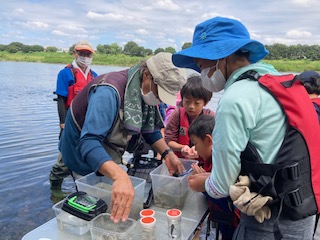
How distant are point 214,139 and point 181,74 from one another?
2.69ft

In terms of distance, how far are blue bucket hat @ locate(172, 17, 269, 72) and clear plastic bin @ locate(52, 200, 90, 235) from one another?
1.02 meters

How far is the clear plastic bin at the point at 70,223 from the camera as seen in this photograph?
156 centimetres

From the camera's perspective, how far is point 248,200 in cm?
123

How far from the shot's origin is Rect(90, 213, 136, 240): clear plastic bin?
141 cm

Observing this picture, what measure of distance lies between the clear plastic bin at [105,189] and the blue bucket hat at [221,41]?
80 centimetres

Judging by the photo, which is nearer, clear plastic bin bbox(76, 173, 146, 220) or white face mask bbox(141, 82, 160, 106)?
clear plastic bin bbox(76, 173, 146, 220)

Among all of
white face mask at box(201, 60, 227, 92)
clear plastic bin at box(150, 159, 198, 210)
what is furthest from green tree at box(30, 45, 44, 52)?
white face mask at box(201, 60, 227, 92)

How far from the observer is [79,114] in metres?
1.99

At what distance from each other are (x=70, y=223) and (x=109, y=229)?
247 mm

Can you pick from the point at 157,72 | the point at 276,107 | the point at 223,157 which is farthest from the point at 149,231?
the point at 157,72

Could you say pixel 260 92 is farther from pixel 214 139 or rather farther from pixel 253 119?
pixel 214 139

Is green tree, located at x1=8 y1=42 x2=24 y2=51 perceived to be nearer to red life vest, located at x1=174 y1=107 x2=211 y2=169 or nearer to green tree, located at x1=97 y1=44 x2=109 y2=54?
green tree, located at x1=97 y1=44 x2=109 y2=54

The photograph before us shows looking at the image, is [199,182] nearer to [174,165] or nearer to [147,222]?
[147,222]

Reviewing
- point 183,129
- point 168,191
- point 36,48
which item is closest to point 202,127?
point 168,191
